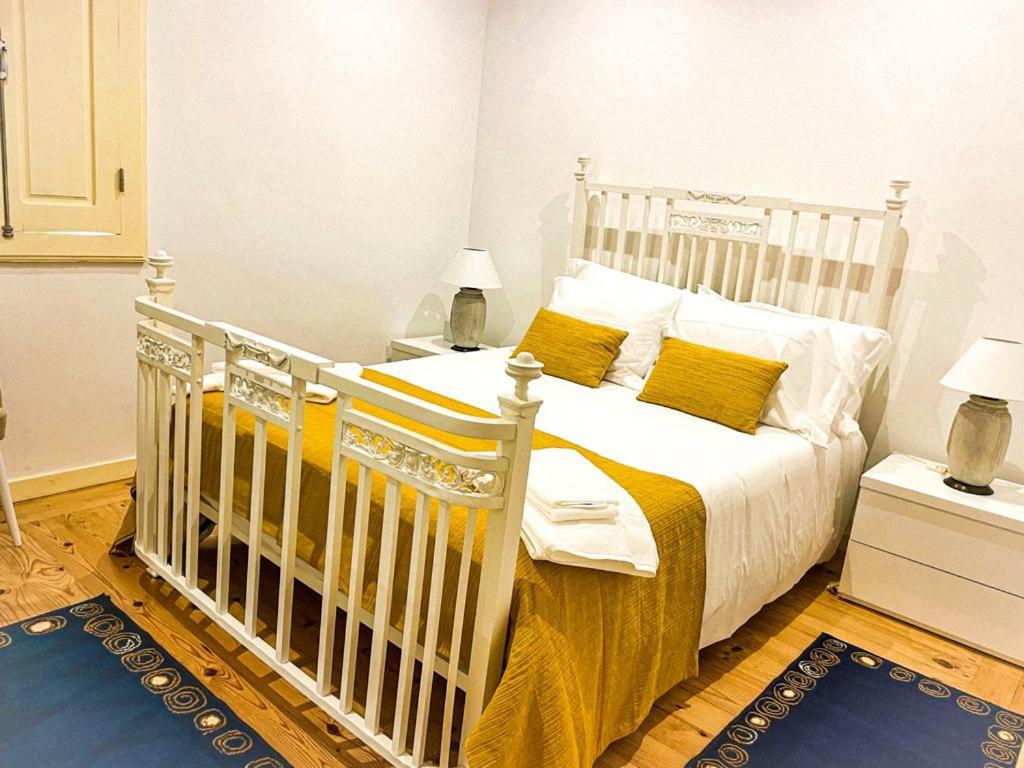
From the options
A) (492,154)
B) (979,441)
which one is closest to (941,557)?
(979,441)

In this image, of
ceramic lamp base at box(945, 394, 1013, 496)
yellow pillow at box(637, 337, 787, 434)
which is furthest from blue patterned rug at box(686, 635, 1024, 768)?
yellow pillow at box(637, 337, 787, 434)

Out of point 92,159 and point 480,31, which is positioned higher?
point 480,31

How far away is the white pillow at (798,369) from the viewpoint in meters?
2.85

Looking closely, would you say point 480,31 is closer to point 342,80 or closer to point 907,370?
point 342,80

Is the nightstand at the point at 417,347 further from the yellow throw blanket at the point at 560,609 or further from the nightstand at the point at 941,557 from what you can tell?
the nightstand at the point at 941,557

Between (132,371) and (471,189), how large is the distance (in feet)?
6.60

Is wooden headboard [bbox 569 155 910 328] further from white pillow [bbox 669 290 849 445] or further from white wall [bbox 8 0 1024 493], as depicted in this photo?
white pillow [bbox 669 290 849 445]

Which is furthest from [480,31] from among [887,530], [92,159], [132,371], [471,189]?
[887,530]

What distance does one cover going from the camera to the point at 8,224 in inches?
108

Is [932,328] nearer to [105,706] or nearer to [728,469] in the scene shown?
[728,469]

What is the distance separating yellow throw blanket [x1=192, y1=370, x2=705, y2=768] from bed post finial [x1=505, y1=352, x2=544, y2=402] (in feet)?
1.35

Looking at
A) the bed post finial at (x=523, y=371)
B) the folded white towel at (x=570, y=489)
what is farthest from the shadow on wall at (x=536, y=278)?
the bed post finial at (x=523, y=371)

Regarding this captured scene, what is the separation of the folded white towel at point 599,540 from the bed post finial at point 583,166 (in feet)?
6.95

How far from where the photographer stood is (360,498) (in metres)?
1.79
